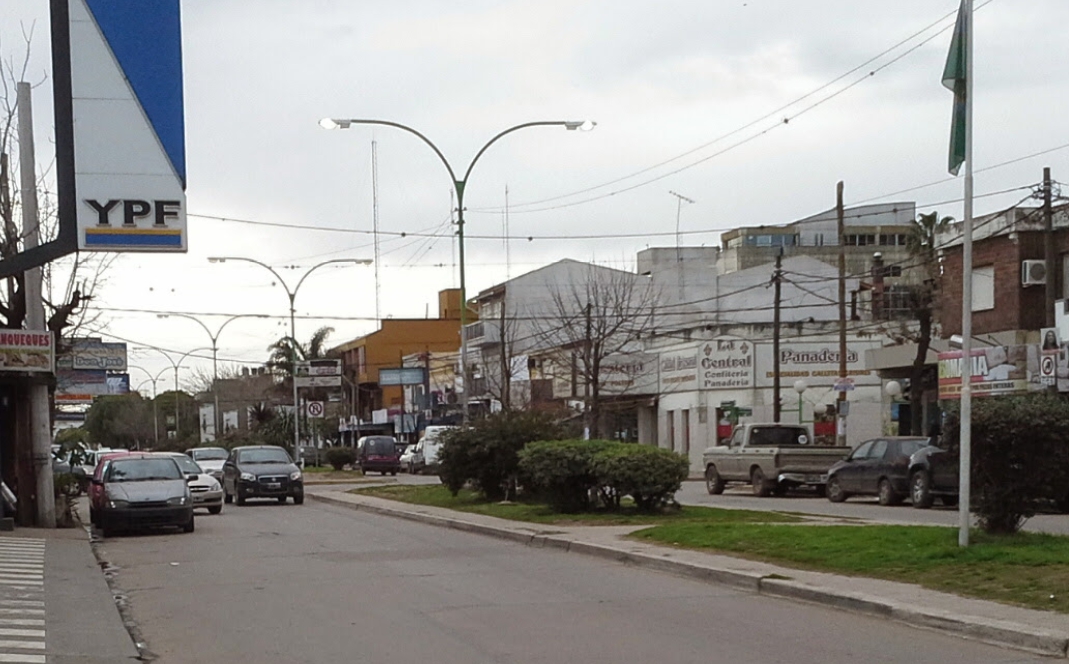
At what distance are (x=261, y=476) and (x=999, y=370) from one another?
20.0 metres

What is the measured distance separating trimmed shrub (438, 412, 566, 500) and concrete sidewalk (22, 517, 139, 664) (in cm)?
1049

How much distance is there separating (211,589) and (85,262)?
16466 millimetres

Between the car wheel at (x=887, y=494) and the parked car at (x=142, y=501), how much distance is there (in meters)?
14.7

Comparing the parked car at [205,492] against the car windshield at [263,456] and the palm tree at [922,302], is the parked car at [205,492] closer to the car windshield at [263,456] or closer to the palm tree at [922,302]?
the car windshield at [263,456]

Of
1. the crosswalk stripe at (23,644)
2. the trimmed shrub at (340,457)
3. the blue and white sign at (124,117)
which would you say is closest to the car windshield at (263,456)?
the crosswalk stripe at (23,644)

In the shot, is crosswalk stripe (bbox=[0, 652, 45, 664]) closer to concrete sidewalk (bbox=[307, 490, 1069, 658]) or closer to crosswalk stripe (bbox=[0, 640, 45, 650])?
crosswalk stripe (bbox=[0, 640, 45, 650])

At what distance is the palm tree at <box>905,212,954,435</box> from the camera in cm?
4200

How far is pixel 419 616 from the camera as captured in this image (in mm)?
13570

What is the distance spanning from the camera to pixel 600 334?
51.2m

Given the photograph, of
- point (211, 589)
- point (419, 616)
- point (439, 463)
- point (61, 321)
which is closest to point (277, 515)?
point (439, 463)

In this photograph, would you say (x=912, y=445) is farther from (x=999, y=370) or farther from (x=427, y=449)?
(x=427, y=449)

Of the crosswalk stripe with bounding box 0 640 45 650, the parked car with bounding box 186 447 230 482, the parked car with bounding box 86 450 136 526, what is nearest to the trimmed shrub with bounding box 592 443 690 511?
the parked car with bounding box 86 450 136 526

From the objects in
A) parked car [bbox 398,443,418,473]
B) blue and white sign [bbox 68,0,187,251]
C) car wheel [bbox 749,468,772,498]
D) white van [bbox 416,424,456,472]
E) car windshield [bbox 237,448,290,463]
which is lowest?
parked car [bbox 398,443,418,473]

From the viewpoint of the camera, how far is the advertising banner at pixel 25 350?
24.4 meters
